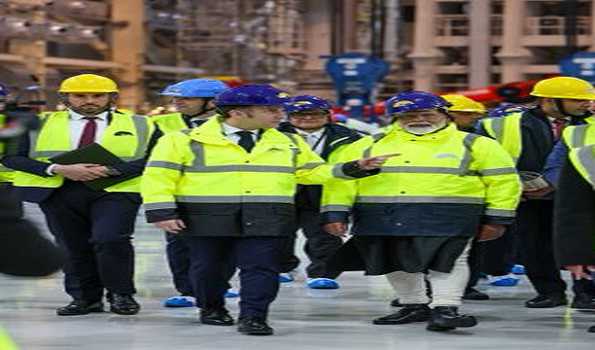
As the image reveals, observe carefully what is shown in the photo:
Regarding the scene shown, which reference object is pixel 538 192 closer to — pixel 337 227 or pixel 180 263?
pixel 337 227

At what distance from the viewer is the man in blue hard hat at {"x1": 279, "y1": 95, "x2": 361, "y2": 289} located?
11742 millimetres

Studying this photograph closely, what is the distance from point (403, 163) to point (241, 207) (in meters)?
1.06

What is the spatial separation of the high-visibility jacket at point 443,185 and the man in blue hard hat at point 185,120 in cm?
164

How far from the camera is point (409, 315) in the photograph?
1000 cm

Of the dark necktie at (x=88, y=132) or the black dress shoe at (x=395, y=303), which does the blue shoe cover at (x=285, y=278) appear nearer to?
the black dress shoe at (x=395, y=303)

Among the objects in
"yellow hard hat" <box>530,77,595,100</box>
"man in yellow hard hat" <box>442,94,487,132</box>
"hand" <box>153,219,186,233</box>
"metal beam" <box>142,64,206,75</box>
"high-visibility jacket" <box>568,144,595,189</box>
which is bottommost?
"metal beam" <box>142,64,206,75</box>

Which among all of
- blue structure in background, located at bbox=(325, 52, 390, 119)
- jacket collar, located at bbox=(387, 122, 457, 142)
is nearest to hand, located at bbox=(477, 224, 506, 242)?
jacket collar, located at bbox=(387, 122, 457, 142)

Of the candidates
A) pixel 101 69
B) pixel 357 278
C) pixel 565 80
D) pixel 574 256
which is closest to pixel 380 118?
pixel 101 69

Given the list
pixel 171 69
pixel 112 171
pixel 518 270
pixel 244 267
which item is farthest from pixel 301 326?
pixel 171 69

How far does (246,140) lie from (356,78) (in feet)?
66.8

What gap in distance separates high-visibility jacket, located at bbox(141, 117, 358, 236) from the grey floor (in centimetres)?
75

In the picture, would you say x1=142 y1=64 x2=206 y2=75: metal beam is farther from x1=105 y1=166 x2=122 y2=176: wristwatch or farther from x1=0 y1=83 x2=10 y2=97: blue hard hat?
x1=105 y1=166 x2=122 y2=176: wristwatch

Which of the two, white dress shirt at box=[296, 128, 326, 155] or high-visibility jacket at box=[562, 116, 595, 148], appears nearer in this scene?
high-visibility jacket at box=[562, 116, 595, 148]

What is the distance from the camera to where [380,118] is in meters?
30.8
